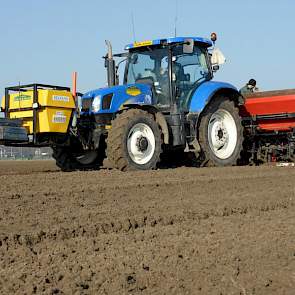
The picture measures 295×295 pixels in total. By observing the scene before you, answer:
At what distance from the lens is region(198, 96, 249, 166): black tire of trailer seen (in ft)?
31.0

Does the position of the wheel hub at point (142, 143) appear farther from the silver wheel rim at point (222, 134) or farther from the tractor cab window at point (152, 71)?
the silver wheel rim at point (222, 134)

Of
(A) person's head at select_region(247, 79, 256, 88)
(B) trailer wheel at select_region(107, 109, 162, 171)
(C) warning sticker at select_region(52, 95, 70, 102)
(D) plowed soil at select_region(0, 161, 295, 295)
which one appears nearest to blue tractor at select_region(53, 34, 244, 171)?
(B) trailer wheel at select_region(107, 109, 162, 171)

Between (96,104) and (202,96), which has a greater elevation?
(202,96)

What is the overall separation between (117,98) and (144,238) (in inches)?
188

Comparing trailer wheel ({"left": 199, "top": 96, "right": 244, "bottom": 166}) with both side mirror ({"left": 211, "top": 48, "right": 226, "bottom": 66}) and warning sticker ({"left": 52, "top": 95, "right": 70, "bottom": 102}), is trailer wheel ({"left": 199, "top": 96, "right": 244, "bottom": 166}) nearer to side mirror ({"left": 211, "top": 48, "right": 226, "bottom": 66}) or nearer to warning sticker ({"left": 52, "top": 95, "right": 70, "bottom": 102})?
side mirror ({"left": 211, "top": 48, "right": 226, "bottom": 66})

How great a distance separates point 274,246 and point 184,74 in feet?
19.0

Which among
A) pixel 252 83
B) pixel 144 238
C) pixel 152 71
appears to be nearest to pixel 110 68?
pixel 152 71

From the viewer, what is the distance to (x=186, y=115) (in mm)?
9336

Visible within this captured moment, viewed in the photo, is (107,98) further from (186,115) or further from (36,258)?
(36,258)

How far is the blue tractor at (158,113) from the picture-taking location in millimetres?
8531

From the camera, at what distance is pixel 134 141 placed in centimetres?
849

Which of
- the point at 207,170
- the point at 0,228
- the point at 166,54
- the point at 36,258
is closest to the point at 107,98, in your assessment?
the point at 166,54

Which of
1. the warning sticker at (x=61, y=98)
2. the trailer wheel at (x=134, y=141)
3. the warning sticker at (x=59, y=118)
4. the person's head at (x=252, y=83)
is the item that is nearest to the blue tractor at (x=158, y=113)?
the trailer wheel at (x=134, y=141)

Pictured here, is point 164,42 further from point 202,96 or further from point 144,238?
point 144,238
